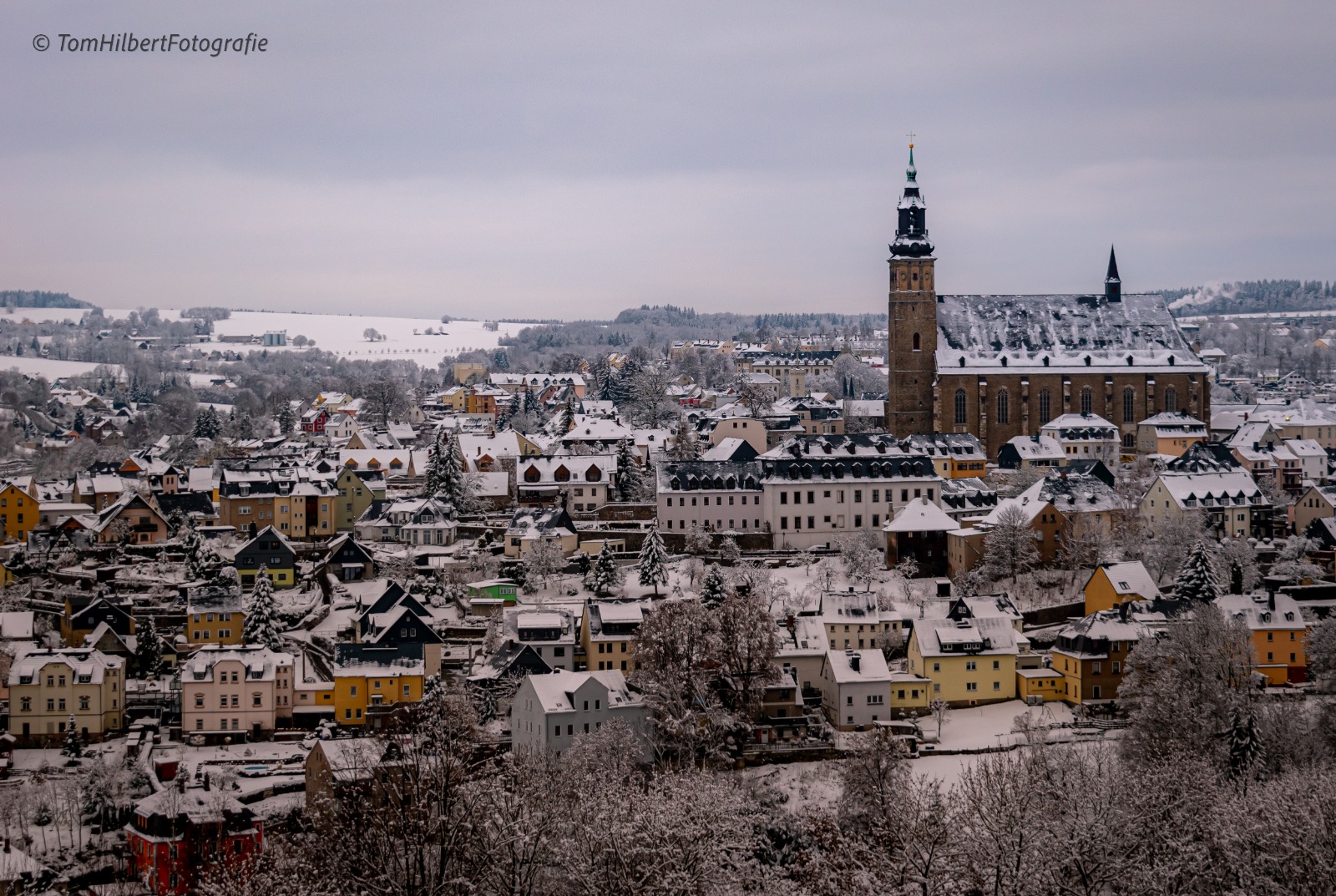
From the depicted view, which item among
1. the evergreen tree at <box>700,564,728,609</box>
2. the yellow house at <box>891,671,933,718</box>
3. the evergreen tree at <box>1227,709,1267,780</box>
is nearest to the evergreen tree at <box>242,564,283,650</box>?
the evergreen tree at <box>700,564,728,609</box>

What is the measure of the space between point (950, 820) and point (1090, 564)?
27.1 meters

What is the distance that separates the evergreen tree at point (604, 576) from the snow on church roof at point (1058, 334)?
32389 mm

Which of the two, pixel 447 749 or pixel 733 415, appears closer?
pixel 447 749

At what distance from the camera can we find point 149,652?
2035 inches

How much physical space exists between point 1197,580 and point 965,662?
9300 millimetres

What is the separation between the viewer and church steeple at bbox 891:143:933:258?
82.7 meters

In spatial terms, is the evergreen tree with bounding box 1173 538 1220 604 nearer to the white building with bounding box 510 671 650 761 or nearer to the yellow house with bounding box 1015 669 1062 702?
the yellow house with bounding box 1015 669 1062 702

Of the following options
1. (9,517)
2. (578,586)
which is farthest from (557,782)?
(9,517)

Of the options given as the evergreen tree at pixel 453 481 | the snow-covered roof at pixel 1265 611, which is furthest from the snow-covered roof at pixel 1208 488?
the evergreen tree at pixel 453 481

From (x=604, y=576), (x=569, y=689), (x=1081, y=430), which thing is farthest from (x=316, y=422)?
(x=569, y=689)

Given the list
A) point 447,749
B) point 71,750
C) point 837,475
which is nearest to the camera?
point 447,749

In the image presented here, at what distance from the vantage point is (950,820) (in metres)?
33.0

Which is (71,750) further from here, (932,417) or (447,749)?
(932,417)

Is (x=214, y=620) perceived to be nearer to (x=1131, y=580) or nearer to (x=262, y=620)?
(x=262, y=620)
